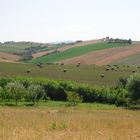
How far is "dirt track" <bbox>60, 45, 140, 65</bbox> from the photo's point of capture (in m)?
129

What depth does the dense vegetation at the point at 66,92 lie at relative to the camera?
67.2m

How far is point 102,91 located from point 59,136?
197 feet

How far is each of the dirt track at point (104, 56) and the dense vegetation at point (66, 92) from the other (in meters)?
45.1

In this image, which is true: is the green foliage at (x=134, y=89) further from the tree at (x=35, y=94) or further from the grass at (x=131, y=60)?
the grass at (x=131, y=60)

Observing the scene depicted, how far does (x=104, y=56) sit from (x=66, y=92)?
6248cm

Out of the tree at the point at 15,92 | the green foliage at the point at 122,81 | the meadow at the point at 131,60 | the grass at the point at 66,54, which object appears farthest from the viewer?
the grass at the point at 66,54

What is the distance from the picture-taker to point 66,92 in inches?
2931

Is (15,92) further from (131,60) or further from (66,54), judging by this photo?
(66,54)

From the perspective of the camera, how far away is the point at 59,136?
1505cm

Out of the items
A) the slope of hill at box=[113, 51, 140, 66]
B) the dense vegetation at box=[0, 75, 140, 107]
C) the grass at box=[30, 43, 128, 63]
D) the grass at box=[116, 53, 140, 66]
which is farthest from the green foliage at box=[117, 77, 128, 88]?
the grass at box=[30, 43, 128, 63]

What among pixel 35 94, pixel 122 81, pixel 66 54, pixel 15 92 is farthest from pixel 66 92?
pixel 66 54

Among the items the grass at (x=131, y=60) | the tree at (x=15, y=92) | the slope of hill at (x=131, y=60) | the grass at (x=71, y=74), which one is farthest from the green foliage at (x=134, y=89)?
the grass at (x=131, y=60)

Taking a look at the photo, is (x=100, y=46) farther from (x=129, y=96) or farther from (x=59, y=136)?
(x=59, y=136)

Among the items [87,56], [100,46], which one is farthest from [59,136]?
[100,46]
